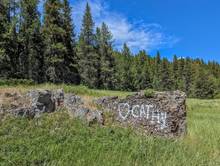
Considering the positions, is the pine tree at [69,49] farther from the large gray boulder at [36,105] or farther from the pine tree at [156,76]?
the pine tree at [156,76]

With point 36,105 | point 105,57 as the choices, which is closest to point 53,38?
point 105,57

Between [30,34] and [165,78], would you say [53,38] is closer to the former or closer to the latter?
[30,34]

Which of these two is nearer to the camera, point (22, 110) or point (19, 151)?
point (19, 151)

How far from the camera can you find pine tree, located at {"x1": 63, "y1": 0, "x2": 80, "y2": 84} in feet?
194

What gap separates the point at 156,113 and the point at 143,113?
1.50 ft

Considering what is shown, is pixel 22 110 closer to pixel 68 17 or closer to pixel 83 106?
pixel 83 106

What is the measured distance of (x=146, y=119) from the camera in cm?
1405

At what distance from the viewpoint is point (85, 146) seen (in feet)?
34.9

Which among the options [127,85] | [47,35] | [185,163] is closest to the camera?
[185,163]

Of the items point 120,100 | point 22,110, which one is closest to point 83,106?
point 120,100

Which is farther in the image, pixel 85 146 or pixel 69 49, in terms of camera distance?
pixel 69 49

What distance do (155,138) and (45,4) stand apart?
4572 centimetres

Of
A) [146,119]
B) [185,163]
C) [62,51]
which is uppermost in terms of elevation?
[62,51]

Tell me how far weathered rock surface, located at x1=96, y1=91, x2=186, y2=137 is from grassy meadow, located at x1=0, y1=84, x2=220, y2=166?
0.67m
